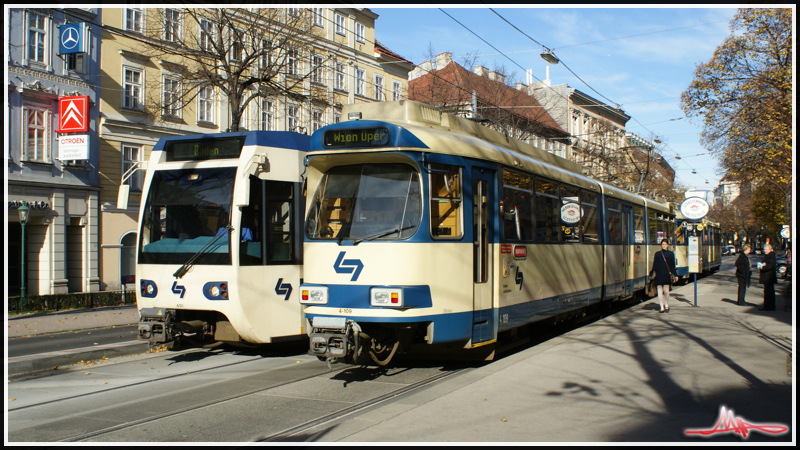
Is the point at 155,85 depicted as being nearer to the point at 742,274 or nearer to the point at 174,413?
the point at 742,274

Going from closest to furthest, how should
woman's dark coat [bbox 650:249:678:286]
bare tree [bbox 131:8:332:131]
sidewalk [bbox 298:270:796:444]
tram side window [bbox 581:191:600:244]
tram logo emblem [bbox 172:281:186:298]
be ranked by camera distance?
1. sidewalk [bbox 298:270:796:444]
2. tram logo emblem [bbox 172:281:186:298]
3. tram side window [bbox 581:191:600:244]
4. woman's dark coat [bbox 650:249:678:286]
5. bare tree [bbox 131:8:332:131]

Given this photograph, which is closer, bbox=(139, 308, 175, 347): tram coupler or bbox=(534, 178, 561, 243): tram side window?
bbox=(139, 308, 175, 347): tram coupler

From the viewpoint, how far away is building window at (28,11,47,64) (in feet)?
81.7

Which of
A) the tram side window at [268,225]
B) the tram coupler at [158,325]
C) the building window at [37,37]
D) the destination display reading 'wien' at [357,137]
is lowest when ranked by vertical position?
the tram coupler at [158,325]

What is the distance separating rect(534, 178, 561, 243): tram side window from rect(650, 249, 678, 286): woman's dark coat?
5.70 m

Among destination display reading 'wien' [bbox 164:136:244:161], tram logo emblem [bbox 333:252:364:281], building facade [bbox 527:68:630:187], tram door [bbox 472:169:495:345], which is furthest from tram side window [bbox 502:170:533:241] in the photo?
building facade [bbox 527:68:630:187]

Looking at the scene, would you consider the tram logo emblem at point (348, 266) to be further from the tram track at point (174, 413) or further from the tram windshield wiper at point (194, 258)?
the tram windshield wiper at point (194, 258)

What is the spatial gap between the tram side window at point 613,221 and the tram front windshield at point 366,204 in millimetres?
8770

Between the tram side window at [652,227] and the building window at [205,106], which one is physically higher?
the building window at [205,106]

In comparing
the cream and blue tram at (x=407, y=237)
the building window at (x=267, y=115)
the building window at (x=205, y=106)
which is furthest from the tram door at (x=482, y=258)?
the building window at (x=267, y=115)

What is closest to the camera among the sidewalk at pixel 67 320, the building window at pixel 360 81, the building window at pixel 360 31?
the sidewalk at pixel 67 320

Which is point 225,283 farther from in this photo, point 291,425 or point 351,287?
point 291,425

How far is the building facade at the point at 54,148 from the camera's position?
24703 millimetres

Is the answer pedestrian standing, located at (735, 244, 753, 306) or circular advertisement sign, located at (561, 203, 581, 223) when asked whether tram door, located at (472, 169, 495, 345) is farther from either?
pedestrian standing, located at (735, 244, 753, 306)
